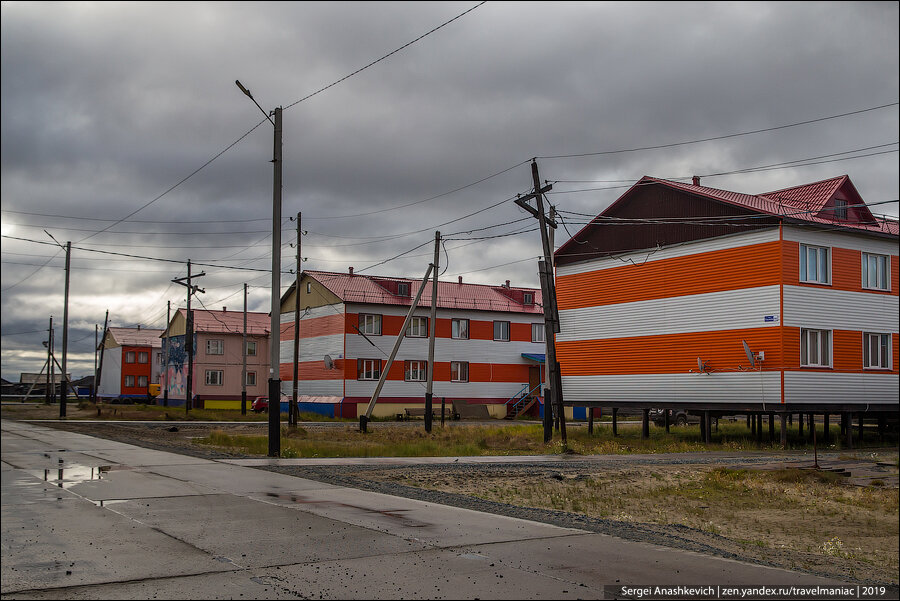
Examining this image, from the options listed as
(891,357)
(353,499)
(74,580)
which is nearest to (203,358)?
(891,357)

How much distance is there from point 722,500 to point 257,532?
8885 mm

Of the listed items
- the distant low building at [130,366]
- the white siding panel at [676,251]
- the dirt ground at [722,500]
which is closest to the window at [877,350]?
the white siding panel at [676,251]

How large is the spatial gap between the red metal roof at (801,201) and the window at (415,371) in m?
23.7

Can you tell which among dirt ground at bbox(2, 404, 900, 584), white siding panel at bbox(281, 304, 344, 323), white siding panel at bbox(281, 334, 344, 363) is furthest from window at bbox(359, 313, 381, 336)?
dirt ground at bbox(2, 404, 900, 584)

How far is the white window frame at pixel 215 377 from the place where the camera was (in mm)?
70000

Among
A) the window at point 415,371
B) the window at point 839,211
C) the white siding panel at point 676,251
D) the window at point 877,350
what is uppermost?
the window at point 839,211

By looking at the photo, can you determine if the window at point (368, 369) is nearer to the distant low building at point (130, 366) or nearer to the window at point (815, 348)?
the window at point (815, 348)

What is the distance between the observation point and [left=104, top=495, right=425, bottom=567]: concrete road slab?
328 inches

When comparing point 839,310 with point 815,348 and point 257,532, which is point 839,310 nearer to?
point 815,348

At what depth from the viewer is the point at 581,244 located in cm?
3803

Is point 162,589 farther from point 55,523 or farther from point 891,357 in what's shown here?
point 891,357

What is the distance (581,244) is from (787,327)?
11.2 meters

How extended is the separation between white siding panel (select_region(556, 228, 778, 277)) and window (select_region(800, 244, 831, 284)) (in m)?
1.62

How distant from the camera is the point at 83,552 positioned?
26.6ft
